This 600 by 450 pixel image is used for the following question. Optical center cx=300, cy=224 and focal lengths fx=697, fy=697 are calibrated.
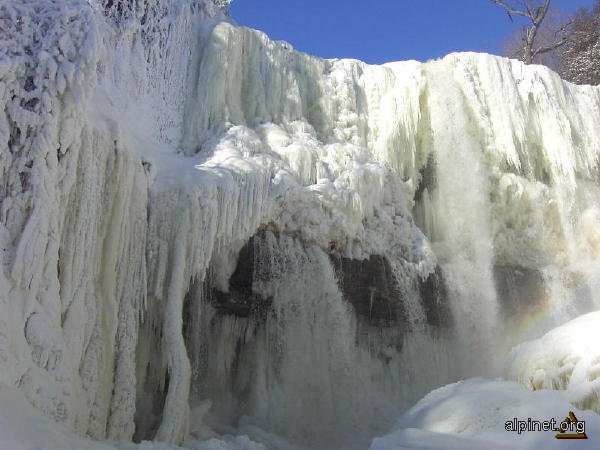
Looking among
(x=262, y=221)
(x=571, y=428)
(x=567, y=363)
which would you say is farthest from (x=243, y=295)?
(x=571, y=428)

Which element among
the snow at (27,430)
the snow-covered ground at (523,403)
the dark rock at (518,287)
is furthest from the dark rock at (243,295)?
the snow at (27,430)

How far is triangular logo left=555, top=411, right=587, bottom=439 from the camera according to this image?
18.2 ft

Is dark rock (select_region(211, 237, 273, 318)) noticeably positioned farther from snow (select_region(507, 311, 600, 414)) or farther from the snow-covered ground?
snow (select_region(507, 311, 600, 414))

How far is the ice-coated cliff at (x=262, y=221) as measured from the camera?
6.89 m

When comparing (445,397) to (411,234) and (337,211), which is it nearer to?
(337,211)

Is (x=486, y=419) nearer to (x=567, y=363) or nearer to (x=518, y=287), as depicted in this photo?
(x=567, y=363)

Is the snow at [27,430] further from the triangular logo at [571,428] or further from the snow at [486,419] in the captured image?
the triangular logo at [571,428]

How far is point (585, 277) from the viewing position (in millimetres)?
14758

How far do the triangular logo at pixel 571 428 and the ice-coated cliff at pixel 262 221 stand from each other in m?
4.45

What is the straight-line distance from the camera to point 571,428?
5.70 meters

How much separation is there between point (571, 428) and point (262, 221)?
6.52m

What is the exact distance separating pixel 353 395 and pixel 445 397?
4791mm

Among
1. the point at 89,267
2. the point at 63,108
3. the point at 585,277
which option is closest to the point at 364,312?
the point at 585,277

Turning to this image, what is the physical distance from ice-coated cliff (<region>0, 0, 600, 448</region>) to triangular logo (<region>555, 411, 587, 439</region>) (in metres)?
4.45
